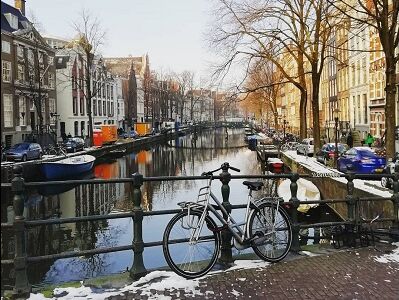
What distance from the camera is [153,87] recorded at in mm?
89750

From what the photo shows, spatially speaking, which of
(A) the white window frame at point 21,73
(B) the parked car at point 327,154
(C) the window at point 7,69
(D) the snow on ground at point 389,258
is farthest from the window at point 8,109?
(D) the snow on ground at point 389,258

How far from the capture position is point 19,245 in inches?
183

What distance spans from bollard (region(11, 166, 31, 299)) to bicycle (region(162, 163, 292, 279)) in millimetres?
1452

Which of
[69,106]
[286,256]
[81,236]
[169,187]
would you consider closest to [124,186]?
[169,187]

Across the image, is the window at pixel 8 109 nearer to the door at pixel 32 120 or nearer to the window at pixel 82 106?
the door at pixel 32 120

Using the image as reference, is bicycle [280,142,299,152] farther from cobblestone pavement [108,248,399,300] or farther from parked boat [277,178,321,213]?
cobblestone pavement [108,248,399,300]

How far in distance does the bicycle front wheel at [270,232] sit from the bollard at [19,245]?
260 cm

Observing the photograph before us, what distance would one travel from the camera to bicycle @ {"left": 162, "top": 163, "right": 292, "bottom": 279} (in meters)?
5.11

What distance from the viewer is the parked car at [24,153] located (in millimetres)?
29922

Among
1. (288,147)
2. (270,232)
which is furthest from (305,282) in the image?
(288,147)

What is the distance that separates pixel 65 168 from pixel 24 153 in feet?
10.1

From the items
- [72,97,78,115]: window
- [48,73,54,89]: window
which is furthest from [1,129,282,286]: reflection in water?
[72,97,78,115]: window

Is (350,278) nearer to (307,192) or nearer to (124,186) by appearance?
(307,192)

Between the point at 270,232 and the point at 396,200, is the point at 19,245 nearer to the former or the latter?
the point at 270,232
